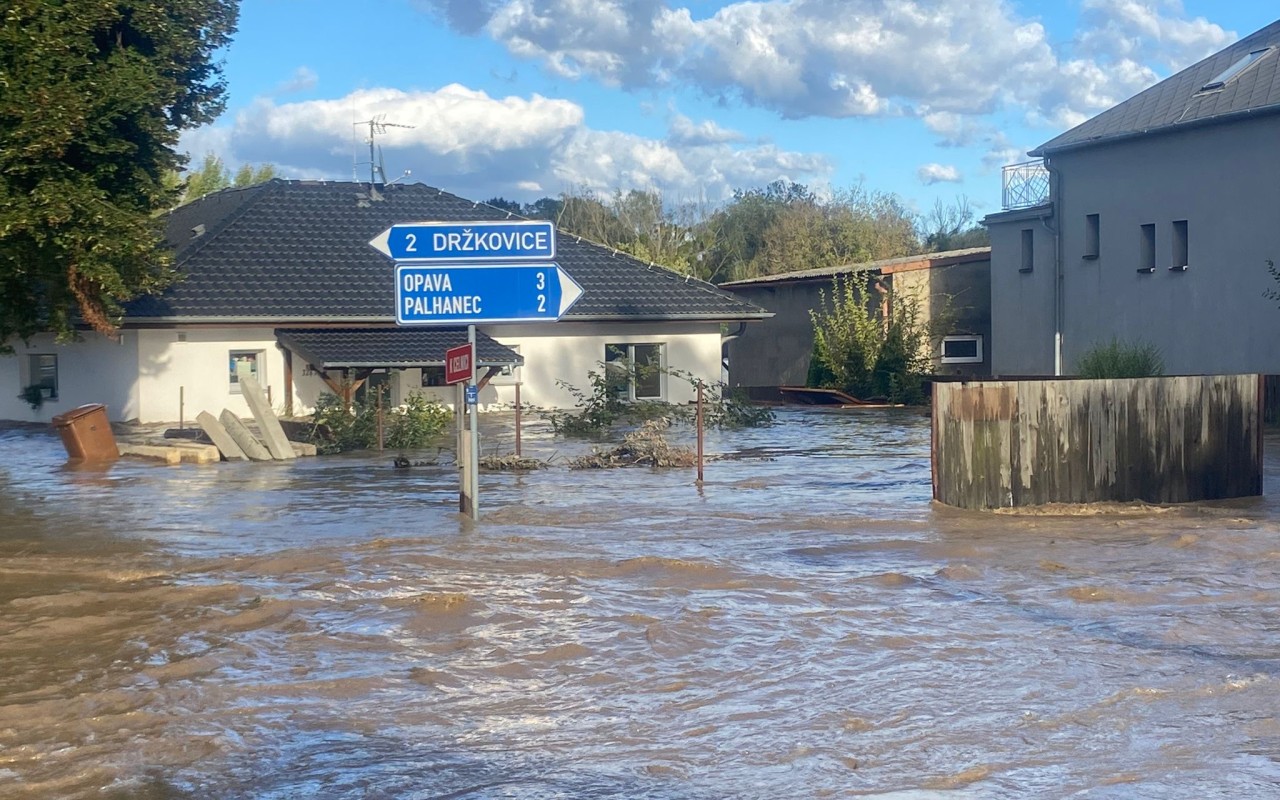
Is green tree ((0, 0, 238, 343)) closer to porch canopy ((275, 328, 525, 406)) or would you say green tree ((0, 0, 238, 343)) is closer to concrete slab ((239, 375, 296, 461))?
concrete slab ((239, 375, 296, 461))

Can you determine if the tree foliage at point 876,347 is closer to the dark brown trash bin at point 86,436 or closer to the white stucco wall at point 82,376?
the white stucco wall at point 82,376

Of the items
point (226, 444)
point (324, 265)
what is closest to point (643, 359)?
point (324, 265)

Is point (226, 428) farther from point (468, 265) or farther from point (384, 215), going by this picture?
point (384, 215)

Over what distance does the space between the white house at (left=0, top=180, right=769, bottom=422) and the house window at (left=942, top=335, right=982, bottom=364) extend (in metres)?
6.96

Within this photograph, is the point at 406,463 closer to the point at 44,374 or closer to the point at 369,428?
the point at 369,428

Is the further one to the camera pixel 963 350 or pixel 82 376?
pixel 963 350

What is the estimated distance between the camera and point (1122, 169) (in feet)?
112

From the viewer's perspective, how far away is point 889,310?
38781mm

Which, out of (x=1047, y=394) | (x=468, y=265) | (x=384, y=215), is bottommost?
(x=1047, y=394)

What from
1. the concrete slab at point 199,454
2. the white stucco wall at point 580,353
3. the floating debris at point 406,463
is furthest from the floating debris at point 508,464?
the white stucco wall at point 580,353

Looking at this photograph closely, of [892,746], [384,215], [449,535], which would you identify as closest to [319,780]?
[892,746]

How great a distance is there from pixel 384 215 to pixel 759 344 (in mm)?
13807

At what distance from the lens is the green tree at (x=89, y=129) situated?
12.4 metres

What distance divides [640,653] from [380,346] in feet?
77.7
